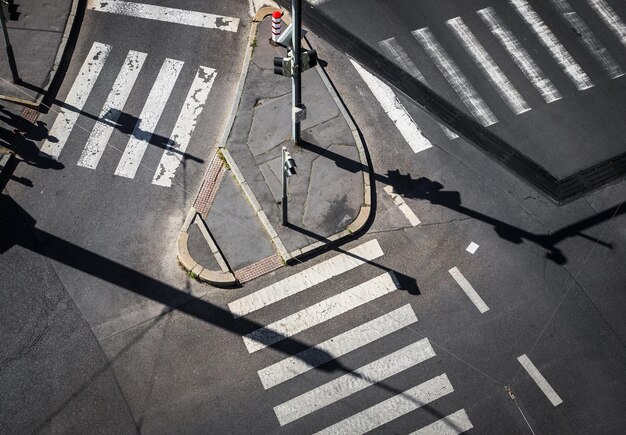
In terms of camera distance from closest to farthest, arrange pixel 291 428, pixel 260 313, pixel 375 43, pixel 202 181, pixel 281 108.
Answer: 1. pixel 291 428
2. pixel 260 313
3. pixel 202 181
4. pixel 281 108
5. pixel 375 43

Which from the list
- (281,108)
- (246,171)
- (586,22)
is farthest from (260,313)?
(586,22)

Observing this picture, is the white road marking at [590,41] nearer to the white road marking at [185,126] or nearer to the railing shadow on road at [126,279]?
the white road marking at [185,126]

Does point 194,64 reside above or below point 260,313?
above

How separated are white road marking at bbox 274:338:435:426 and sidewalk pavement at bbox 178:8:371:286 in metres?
3.53

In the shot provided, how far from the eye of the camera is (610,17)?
67.7 ft

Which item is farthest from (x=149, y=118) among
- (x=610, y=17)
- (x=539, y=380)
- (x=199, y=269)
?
(x=610, y=17)

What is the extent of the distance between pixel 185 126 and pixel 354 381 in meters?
9.23

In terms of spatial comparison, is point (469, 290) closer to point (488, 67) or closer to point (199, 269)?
point (199, 269)

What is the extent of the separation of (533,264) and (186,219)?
10.00m

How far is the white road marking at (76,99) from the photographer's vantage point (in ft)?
57.6

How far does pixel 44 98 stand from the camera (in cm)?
1817

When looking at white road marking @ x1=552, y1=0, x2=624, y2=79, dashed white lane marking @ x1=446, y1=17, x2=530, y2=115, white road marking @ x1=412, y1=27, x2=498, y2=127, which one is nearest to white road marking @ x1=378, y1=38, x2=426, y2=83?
white road marking @ x1=412, y1=27, x2=498, y2=127

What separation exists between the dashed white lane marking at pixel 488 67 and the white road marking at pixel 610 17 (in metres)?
4.74

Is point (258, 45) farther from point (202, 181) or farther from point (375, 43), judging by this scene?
point (202, 181)
